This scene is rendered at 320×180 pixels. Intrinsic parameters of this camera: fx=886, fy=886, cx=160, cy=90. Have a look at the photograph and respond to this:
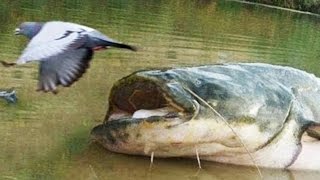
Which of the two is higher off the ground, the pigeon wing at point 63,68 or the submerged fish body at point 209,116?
the pigeon wing at point 63,68

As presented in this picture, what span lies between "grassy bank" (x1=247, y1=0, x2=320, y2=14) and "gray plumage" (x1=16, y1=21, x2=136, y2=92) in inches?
1299

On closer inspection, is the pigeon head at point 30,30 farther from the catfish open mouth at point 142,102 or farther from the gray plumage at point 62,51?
the catfish open mouth at point 142,102

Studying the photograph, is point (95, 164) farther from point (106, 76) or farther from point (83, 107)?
point (106, 76)

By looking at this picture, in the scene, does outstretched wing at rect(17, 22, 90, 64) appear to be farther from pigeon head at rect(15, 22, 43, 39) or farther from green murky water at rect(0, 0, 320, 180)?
green murky water at rect(0, 0, 320, 180)

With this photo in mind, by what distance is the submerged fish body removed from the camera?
5.67 metres

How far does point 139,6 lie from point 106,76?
42.8 ft

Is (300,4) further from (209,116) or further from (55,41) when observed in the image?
(55,41)

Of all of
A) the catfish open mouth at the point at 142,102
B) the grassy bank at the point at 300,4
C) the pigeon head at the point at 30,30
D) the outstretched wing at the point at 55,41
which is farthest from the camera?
the grassy bank at the point at 300,4

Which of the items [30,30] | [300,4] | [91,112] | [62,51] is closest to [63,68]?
[62,51]

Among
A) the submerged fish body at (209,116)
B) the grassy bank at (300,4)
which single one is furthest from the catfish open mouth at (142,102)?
the grassy bank at (300,4)

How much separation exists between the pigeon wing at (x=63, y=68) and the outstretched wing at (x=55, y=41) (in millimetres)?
28

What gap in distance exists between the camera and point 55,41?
14.6 ft

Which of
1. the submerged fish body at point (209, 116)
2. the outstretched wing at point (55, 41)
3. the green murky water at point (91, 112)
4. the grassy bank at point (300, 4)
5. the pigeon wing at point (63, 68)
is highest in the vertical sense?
the outstretched wing at point (55, 41)

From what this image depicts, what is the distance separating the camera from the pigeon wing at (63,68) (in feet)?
14.4
